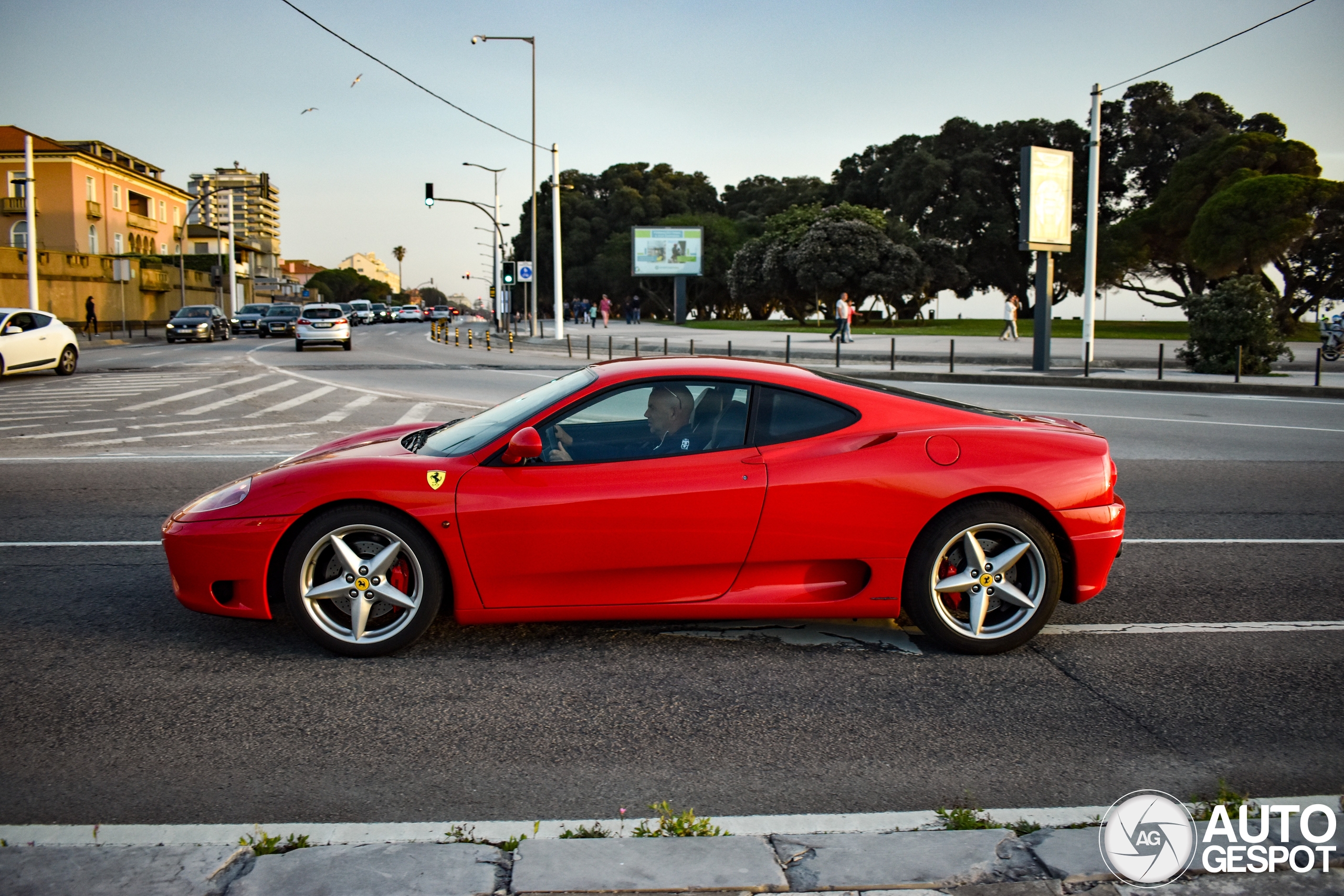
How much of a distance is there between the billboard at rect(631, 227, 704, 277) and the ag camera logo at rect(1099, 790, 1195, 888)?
224 ft

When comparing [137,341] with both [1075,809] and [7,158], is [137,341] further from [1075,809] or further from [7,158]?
[1075,809]

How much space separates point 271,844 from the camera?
2766 millimetres

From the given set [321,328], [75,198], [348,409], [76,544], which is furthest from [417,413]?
[75,198]

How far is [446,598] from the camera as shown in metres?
4.43

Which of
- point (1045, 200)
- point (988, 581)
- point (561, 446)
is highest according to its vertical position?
point (1045, 200)

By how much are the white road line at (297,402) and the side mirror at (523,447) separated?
11400 millimetres

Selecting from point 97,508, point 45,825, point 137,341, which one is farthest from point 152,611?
point 137,341

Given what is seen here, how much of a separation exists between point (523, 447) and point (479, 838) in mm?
1754

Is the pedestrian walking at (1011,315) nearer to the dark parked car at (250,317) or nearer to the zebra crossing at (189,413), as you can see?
the zebra crossing at (189,413)

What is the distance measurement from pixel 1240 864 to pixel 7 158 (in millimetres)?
85009

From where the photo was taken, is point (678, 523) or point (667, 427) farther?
point (667, 427)

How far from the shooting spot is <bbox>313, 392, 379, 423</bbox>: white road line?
13.7 metres

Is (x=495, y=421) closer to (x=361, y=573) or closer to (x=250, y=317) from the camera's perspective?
(x=361, y=573)

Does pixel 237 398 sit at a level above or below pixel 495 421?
below
